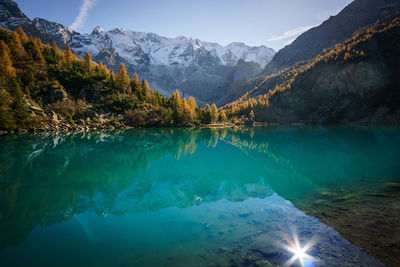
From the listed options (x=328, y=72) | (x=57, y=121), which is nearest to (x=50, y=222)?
(x=57, y=121)

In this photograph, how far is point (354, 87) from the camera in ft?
318

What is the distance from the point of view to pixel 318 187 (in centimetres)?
1207

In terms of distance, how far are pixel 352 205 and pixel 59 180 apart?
57.9 feet

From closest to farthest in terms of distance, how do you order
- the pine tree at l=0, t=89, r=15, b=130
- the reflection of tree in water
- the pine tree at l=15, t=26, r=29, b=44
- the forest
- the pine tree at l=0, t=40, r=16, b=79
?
the reflection of tree in water
the pine tree at l=0, t=89, r=15, b=130
the forest
the pine tree at l=0, t=40, r=16, b=79
the pine tree at l=15, t=26, r=29, b=44

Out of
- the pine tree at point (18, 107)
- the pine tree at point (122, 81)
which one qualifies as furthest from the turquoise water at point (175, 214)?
the pine tree at point (122, 81)

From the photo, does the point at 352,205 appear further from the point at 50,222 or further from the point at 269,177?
the point at 50,222

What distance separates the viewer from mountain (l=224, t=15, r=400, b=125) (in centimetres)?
8844

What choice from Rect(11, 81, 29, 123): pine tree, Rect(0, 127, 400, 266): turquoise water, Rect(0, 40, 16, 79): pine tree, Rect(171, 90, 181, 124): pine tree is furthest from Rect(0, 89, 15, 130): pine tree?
Rect(171, 90, 181, 124): pine tree

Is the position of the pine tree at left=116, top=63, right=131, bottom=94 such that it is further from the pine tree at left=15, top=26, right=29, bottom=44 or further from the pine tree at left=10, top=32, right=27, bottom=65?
the pine tree at left=15, top=26, right=29, bottom=44

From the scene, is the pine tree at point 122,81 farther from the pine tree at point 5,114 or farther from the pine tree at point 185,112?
the pine tree at point 5,114

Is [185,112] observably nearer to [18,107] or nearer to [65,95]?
[65,95]

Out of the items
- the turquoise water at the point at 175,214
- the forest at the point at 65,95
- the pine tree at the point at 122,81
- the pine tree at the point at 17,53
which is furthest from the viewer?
the pine tree at the point at 122,81

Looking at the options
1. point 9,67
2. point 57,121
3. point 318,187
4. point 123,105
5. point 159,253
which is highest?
point 9,67

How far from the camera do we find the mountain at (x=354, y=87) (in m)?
88.4
